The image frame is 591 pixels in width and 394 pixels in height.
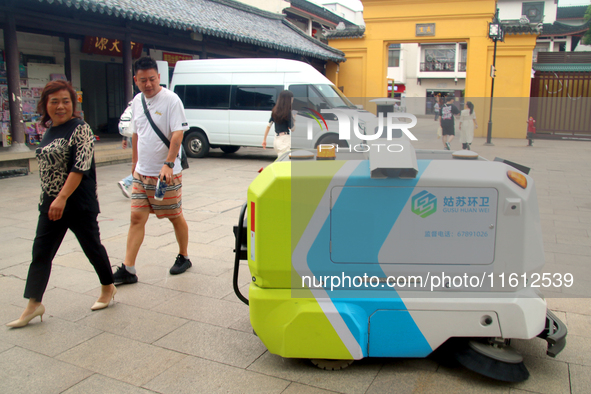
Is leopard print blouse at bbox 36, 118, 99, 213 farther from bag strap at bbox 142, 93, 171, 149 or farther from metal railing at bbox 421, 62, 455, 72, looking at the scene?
metal railing at bbox 421, 62, 455, 72

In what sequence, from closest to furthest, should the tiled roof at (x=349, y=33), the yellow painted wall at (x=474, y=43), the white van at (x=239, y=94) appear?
the white van at (x=239, y=94) < the yellow painted wall at (x=474, y=43) < the tiled roof at (x=349, y=33)

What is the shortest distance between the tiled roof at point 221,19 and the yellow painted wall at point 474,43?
7.20 feet

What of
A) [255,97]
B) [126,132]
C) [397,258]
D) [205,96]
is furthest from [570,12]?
[397,258]

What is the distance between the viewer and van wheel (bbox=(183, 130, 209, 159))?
12711 mm

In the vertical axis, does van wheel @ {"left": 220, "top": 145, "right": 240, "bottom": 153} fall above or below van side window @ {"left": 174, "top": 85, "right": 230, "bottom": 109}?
below

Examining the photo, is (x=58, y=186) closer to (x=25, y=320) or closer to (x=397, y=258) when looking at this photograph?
(x=25, y=320)

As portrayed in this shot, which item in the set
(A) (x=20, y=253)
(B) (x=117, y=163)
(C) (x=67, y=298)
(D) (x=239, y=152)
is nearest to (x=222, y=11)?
(D) (x=239, y=152)

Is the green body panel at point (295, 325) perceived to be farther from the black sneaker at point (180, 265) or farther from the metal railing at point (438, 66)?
the metal railing at point (438, 66)

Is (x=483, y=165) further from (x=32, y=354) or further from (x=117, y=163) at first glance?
(x=117, y=163)

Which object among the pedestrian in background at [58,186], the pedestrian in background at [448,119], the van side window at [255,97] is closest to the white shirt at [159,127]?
the pedestrian in background at [58,186]

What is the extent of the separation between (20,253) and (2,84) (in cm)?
804

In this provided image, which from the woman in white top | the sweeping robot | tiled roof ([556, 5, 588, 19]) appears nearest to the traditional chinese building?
the woman in white top

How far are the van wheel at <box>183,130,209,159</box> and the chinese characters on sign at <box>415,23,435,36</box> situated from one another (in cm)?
1237

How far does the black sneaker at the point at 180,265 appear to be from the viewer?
4250 millimetres
